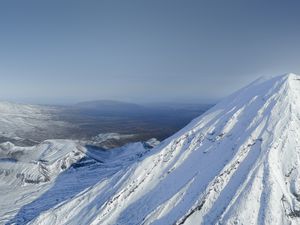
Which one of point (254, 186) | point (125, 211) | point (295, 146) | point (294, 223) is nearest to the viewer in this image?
point (294, 223)

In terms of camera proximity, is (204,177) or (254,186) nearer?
(254,186)

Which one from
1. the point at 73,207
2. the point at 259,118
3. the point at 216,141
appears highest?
the point at 259,118

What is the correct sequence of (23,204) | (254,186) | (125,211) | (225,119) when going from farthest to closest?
(23,204)
(225,119)
(125,211)
(254,186)

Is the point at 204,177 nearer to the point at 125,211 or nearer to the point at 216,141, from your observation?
the point at 216,141

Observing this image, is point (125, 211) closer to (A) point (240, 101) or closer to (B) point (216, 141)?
(B) point (216, 141)

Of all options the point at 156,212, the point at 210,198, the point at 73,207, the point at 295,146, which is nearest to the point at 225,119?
the point at 295,146

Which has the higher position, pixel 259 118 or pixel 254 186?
pixel 259 118

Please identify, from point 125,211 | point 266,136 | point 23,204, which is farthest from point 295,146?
point 23,204
